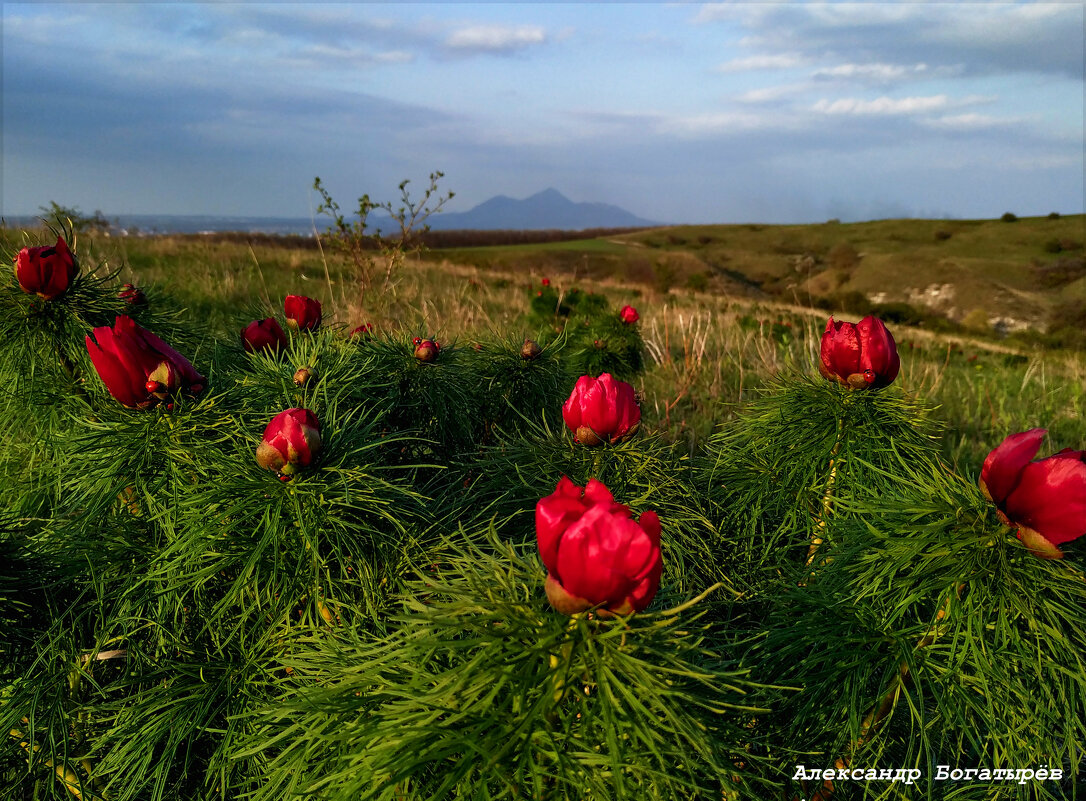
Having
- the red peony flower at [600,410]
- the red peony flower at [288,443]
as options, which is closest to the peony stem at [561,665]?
the red peony flower at [288,443]

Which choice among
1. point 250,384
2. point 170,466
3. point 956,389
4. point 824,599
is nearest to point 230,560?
point 170,466

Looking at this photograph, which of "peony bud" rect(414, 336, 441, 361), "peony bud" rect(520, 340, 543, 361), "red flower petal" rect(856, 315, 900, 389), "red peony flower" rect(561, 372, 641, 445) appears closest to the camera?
"red peony flower" rect(561, 372, 641, 445)

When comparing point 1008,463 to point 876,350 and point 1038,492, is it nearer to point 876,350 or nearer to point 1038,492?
point 1038,492

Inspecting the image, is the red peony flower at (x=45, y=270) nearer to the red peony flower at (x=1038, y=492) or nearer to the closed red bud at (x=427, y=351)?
the closed red bud at (x=427, y=351)

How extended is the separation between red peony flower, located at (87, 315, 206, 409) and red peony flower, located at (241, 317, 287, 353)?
696mm

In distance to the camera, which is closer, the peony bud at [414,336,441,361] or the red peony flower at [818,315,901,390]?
the red peony flower at [818,315,901,390]

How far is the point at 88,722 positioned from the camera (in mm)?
1469

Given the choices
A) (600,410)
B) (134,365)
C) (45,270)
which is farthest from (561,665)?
(45,270)

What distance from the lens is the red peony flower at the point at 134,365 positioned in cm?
132

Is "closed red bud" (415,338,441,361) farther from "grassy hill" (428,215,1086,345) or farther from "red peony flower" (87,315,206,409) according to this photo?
"grassy hill" (428,215,1086,345)

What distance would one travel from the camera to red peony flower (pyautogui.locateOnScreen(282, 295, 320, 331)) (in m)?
2.28

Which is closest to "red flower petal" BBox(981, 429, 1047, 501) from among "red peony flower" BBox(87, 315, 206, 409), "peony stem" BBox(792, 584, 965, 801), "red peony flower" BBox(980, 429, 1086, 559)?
"red peony flower" BBox(980, 429, 1086, 559)

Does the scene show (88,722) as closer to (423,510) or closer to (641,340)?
(423,510)

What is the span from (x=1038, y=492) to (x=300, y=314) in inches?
85.6
